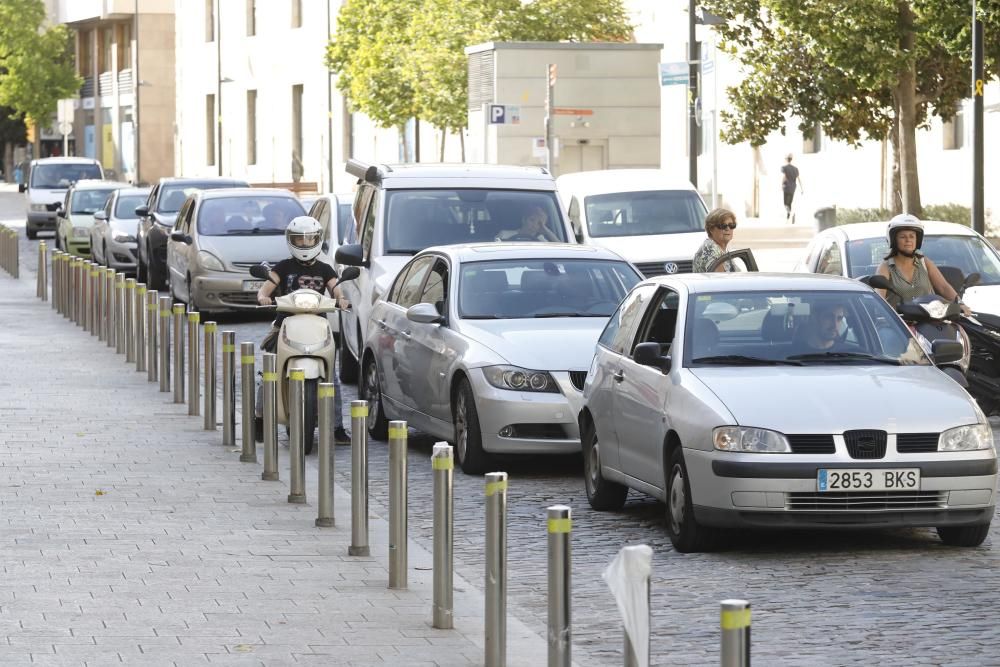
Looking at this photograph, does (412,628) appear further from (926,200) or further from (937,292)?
(926,200)

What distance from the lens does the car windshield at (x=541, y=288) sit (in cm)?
1338

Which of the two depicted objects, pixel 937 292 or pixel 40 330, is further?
pixel 40 330

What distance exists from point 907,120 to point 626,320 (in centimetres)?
2033

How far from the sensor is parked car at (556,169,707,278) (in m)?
24.7

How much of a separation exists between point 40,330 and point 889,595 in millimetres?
17544

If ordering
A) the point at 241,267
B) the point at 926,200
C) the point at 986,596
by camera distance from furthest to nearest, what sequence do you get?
the point at 926,200
the point at 241,267
the point at 986,596

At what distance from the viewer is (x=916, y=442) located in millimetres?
9453

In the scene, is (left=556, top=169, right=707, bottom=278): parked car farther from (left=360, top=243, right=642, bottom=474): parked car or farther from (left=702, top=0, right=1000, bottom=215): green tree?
(left=360, top=243, right=642, bottom=474): parked car

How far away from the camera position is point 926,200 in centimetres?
4062

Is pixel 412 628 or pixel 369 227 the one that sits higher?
pixel 369 227

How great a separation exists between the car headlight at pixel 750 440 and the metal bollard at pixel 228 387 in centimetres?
485

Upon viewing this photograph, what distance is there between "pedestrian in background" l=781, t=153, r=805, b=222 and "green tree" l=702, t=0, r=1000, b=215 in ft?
31.5

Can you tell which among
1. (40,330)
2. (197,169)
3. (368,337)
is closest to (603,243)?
(40,330)

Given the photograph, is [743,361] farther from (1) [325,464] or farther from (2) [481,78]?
(2) [481,78]
